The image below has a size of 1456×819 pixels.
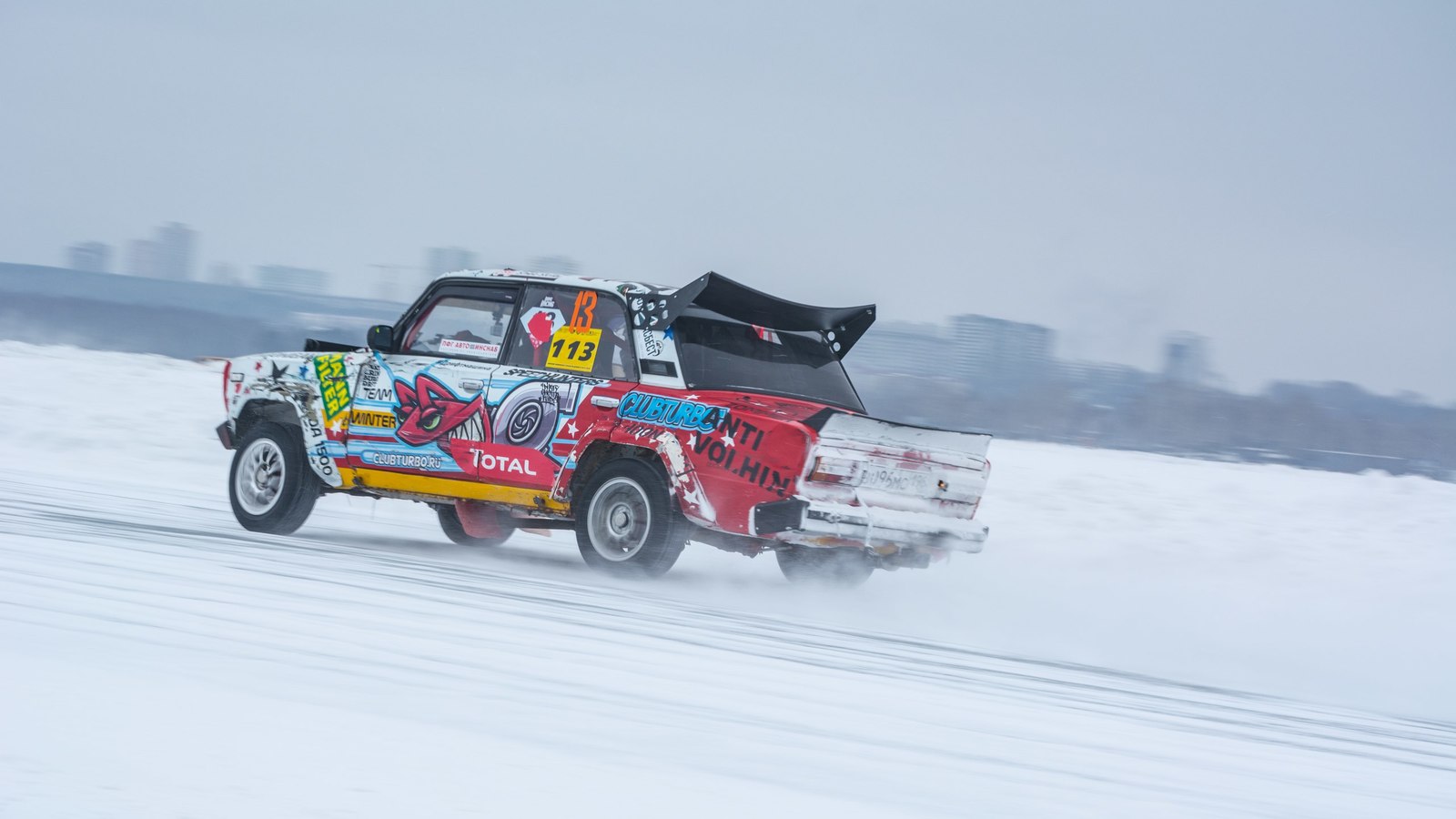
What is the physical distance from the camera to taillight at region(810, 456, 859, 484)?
7609 millimetres

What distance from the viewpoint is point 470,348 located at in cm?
917

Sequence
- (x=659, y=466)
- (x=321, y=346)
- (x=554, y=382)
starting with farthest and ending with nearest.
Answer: (x=321, y=346), (x=554, y=382), (x=659, y=466)

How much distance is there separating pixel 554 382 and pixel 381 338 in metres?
1.45

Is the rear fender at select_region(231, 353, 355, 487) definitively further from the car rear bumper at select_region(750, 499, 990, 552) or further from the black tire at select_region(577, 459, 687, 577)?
the car rear bumper at select_region(750, 499, 990, 552)

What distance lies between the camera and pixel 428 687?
4715 millimetres

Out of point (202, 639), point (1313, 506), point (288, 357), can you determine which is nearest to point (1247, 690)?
point (202, 639)

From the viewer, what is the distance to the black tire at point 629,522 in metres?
8.08

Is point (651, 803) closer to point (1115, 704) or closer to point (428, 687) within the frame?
point (428, 687)

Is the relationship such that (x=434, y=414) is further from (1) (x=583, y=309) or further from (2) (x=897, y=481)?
(2) (x=897, y=481)

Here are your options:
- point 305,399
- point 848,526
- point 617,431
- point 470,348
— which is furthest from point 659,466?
point 305,399

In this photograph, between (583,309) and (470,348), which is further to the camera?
(470,348)

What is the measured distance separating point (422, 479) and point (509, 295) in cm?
133

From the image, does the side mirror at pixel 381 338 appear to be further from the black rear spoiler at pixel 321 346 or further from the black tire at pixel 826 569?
the black tire at pixel 826 569

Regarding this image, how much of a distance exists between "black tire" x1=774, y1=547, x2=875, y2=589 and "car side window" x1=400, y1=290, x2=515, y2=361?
91.3 inches
